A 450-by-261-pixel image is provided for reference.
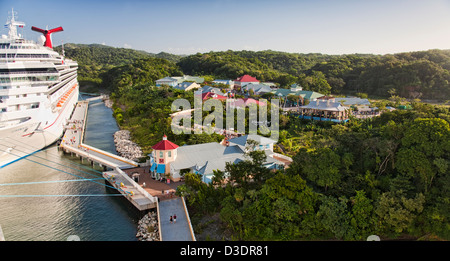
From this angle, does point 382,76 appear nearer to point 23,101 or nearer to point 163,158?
point 163,158

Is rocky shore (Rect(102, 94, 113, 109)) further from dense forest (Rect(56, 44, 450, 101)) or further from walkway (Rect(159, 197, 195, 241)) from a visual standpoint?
walkway (Rect(159, 197, 195, 241))

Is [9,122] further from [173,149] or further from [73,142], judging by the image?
[173,149]

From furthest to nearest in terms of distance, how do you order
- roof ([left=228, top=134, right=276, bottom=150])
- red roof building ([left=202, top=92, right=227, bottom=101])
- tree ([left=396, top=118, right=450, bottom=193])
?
red roof building ([left=202, top=92, right=227, bottom=101]), roof ([left=228, top=134, right=276, bottom=150]), tree ([left=396, top=118, right=450, bottom=193])

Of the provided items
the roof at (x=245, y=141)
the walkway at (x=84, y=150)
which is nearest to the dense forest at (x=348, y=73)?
the roof at (x=245, y=141)

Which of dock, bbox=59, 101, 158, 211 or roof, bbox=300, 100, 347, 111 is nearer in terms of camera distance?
dock, bbox=59, 101, 158, 211

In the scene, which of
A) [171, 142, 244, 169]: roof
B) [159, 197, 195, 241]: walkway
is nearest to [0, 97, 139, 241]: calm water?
[159, 197, 195, 241]: walkway
